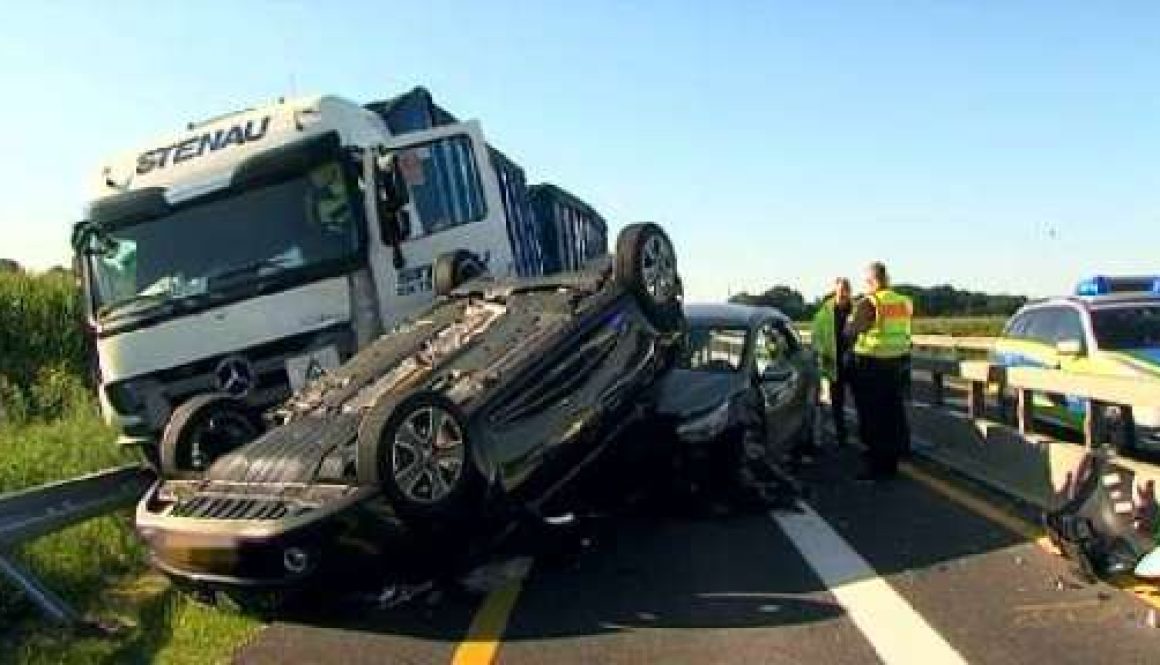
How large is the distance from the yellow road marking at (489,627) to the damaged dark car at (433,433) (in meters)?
0.44

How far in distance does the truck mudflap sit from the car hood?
286 cm

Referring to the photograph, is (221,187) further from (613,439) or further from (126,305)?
(613,439)

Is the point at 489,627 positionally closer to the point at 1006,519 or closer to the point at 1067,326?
the point at 1006,519

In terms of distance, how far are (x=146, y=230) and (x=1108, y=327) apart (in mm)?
9011

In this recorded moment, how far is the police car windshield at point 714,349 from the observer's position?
1102 centimetres

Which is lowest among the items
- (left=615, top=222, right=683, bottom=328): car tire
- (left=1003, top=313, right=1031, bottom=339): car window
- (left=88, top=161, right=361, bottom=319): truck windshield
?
(left=1003, top=313, right=1031, bottom=339): car window

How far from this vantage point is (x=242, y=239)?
36.5 ft

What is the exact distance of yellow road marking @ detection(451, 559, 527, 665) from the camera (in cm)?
664

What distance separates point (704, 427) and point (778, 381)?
1833 mm

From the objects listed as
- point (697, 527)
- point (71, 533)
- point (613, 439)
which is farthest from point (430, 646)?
point (71, 533)

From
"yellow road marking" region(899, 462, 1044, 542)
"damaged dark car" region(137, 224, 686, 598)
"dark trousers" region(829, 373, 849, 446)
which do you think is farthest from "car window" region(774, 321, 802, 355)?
"damaged dark car" region(137, 224, 686, 598)

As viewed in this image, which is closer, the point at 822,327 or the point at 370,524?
the point at 370,524

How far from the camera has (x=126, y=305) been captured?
36.8 ft

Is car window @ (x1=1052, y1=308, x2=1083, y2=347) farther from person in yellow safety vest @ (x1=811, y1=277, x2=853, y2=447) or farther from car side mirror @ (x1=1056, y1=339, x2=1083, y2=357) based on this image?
person in yellow safety vest @ (x1=811, y1=277, x2=853, y2=447)
